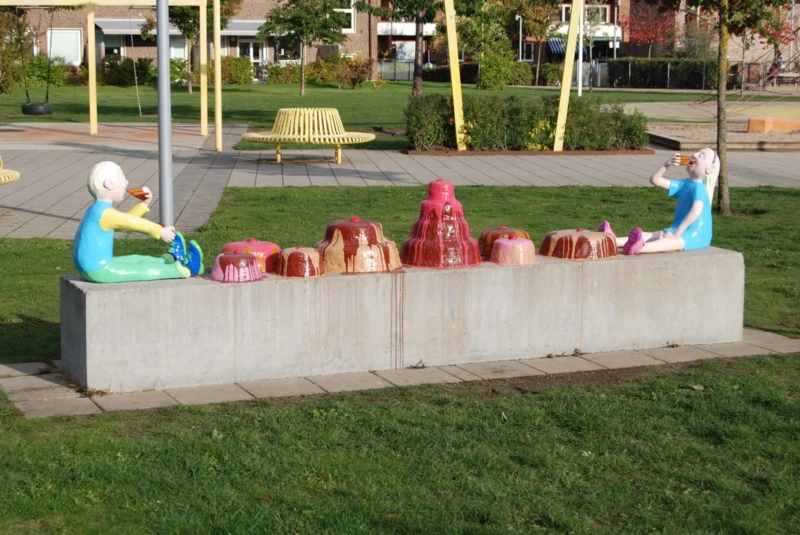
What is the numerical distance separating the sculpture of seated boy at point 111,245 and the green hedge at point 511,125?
600 inches

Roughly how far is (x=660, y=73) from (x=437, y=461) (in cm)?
5685

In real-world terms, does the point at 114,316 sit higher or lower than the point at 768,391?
higher

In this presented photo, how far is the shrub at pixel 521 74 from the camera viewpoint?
59969 millimetres

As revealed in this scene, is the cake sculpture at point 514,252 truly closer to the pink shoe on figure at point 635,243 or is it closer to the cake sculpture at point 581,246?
the cake sculpture at point 581,246

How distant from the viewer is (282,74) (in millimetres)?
56438

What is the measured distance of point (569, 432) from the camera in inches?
205

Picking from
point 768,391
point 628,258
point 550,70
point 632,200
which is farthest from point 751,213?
point 550,70

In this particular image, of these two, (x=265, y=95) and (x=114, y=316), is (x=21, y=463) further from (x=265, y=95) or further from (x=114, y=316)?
(x=265, y=95)

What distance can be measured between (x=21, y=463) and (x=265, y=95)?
39955 mm

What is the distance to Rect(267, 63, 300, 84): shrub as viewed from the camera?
5612 centimetres

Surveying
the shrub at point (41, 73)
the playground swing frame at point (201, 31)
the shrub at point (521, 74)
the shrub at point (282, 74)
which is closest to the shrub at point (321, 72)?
the shrub at point (282, 74)

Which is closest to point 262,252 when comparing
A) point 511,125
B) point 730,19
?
point 730,19

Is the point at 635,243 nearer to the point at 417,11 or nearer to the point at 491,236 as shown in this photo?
the point at 491,236

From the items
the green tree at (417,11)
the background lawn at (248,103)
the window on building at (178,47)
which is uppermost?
the window on building at (178,47)
